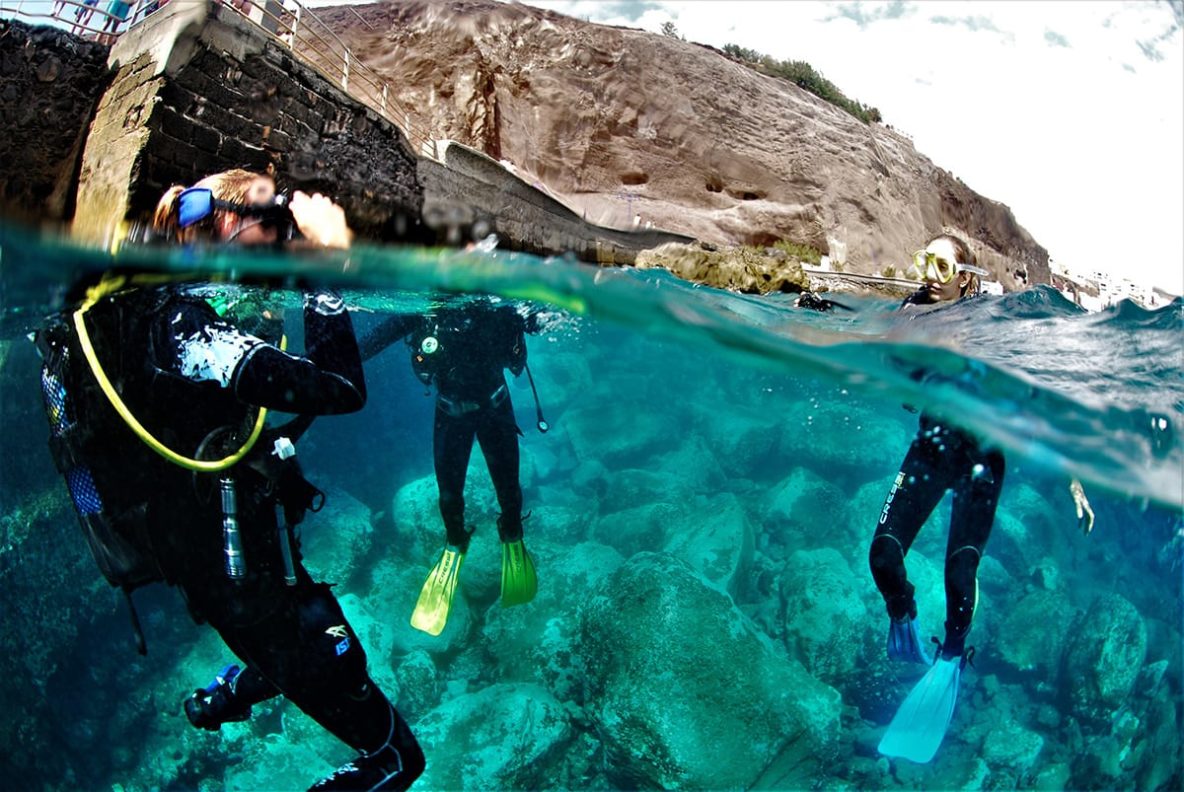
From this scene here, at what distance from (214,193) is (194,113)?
5.31 metres

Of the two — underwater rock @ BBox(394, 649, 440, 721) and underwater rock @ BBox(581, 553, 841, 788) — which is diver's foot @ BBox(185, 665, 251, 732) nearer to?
underwater rock @ BBox(394, 649, 440, 721)

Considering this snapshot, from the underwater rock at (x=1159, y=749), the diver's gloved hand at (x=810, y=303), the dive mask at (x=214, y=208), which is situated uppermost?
the diver's gloved hand at (x=810, y=303)

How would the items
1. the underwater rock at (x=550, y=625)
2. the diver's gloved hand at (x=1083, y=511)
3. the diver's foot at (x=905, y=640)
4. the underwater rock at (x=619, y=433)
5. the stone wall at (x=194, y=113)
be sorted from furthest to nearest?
1. the underwater rock at (x=619, y=433)
2. the stone wall at (x=194, y=113)
3. the underwater rock at (x=550, y=625)
4. the diver's gloved hand at (x=1083, y=511)
5. the diver's foot at (x=905, y=640)

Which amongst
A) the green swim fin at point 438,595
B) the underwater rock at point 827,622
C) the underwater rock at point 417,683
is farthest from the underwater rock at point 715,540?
the underwater rock at point 417,683

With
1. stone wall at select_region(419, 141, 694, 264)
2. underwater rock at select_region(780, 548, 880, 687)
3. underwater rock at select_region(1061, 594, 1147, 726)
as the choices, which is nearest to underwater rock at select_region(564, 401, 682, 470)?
underwater rock at select_region(780, 548, 880, 687)

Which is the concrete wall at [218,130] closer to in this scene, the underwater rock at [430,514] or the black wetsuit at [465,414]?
the black wetsuit at [465,414]

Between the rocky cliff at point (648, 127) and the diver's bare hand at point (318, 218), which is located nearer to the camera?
the diver's bare hand at point (318, 218)

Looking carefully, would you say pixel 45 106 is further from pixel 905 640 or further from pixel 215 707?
pixel 905 640

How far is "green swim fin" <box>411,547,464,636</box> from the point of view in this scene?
530 cm

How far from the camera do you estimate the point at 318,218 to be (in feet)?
9.66

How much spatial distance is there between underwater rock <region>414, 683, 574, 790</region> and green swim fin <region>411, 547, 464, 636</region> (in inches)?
26.5

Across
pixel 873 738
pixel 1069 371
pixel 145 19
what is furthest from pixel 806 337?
pixel 145 19

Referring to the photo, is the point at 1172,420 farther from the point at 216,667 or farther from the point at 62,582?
the point at 62,582

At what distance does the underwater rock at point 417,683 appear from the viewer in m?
5.22
